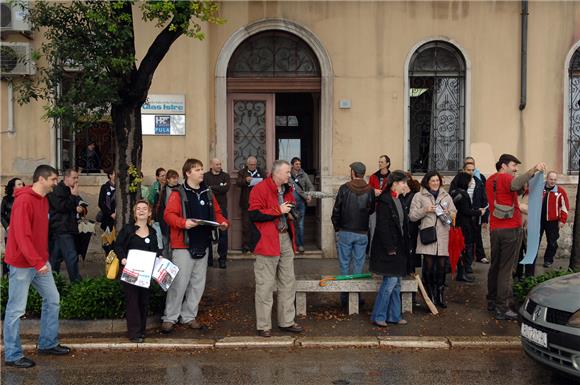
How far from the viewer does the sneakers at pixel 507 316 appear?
24.5 ft

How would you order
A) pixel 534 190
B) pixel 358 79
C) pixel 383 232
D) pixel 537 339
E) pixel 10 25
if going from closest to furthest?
pixel 537 339 < pixel 383 232 < pixel 534 190 < pixel 10 25 < pixel 358 79

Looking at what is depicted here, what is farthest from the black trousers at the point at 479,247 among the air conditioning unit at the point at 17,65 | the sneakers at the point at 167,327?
the air conditioning unit at the point at 17,65

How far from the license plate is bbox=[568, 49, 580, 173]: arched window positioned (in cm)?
705

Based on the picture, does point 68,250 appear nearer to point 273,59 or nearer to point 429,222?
point 429,222

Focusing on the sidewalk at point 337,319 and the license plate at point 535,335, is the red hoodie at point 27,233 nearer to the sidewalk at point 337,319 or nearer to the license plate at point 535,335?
the sidewalk at point 337,319

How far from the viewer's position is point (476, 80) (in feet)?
38.0

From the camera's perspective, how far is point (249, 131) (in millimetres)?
12039

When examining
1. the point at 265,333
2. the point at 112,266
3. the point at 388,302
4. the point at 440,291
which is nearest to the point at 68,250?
the point at 112,266

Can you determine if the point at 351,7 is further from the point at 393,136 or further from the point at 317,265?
the point at 317,265

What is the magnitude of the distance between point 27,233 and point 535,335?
4669 millimetres

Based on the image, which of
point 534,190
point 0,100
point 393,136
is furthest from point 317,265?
point 0,100

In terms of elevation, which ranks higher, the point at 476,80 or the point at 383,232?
the point at 476,80

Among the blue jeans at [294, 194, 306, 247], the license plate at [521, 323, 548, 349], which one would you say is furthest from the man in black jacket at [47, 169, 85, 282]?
the license plate at [521, 323, 548, 349]

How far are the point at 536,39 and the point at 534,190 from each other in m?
5.03
